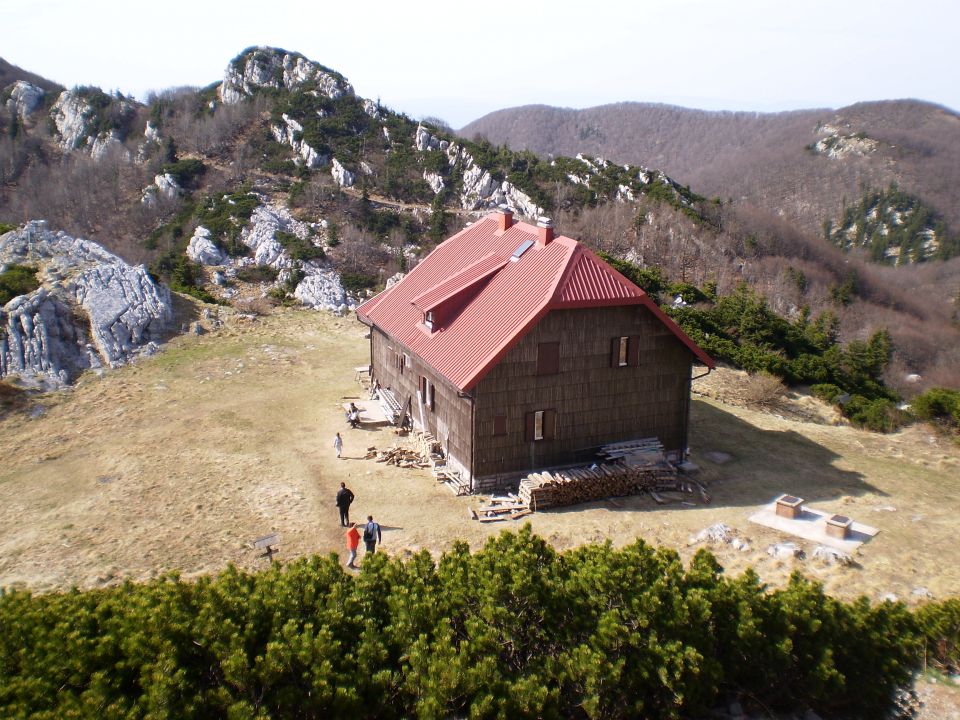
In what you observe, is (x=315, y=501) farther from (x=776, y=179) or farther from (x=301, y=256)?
(x=776, y=179)

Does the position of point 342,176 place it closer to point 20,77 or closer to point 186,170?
point 186,170

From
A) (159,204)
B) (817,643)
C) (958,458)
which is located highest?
(159,204)

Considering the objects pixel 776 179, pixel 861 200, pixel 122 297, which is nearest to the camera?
pixel 122 297

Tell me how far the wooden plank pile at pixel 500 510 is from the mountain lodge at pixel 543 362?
0.82 meters

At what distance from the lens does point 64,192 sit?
6219cm

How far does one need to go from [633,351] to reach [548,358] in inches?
106

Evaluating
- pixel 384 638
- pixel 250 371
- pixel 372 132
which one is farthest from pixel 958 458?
pixel 372 132

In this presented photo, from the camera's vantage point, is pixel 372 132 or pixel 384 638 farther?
pixel 372 132

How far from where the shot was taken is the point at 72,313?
1302 inches

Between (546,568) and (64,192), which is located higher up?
(64,192)

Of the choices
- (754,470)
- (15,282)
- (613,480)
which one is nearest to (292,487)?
(613,480)

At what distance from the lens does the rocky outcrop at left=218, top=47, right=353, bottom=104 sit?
261ft

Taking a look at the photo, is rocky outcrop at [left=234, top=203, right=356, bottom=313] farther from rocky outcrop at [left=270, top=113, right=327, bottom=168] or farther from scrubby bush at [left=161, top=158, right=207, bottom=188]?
rocky outcrop at [left=270, top=113, right=327, bottom=168]

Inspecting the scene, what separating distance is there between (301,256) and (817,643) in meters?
40.2
